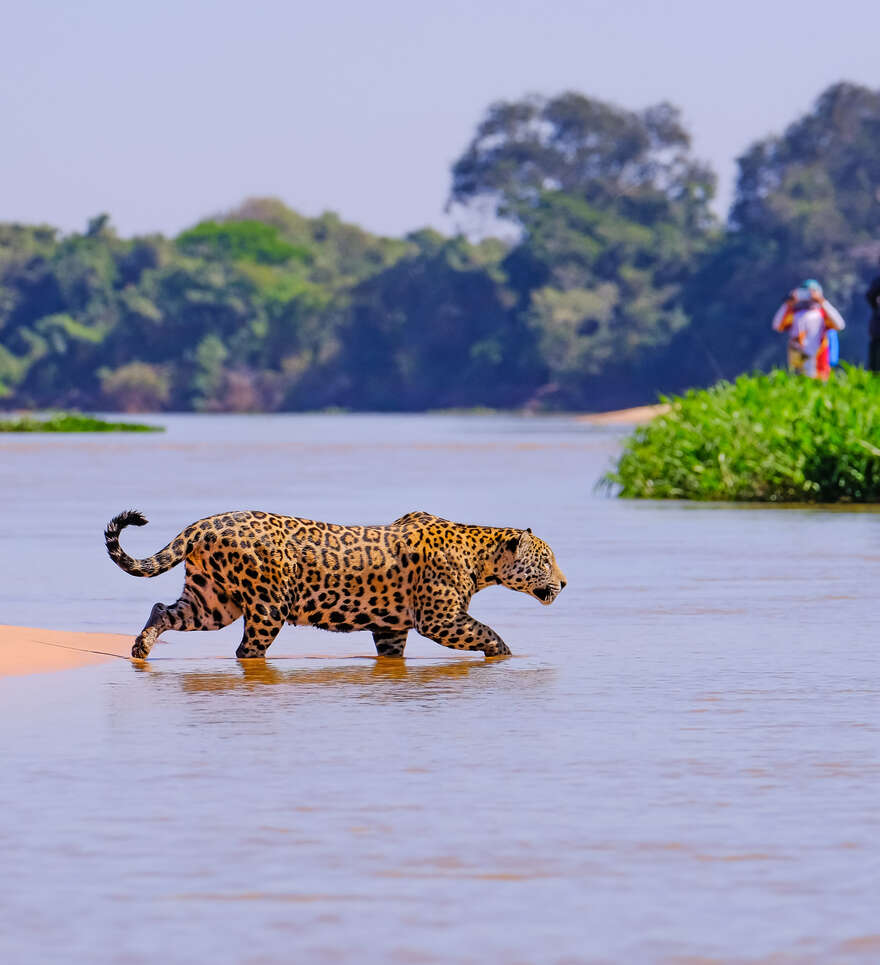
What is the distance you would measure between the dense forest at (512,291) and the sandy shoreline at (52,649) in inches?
3423

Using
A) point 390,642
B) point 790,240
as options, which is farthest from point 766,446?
point 790,240

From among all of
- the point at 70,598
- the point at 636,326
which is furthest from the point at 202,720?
the point at 636,326

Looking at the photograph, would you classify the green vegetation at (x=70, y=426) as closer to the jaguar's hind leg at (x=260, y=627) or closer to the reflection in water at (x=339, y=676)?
the jaguar's hind leg at (x=260, y=627)

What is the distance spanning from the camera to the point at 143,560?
11406mm

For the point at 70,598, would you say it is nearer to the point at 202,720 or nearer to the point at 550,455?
the point at 202,720

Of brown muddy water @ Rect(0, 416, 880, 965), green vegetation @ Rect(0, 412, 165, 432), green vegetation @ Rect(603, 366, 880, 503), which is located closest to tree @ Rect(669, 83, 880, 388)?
green vegetation @ Rect(0, 412, 165, 432)

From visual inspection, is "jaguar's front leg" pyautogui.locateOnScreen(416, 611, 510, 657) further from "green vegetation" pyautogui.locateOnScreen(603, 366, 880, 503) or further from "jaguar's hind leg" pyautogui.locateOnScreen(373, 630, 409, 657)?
"green vegetation" pyautogui.locateOnScreen(603, 366, 880, 503)

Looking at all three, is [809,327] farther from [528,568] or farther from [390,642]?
[390,642]

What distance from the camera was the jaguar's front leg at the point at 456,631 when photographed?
456 inches

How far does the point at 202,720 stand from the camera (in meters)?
9.66

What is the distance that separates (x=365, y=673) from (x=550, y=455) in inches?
1514

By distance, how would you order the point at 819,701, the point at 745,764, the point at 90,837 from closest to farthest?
the point at 90,837 < the point at 745,764 < the point at 819,701

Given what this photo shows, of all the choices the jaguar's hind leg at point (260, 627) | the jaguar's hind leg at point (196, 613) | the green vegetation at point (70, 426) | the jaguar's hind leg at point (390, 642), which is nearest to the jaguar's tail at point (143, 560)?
the jaguar's hind leg at point (196, 613)

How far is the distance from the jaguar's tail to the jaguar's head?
1.61 meters
